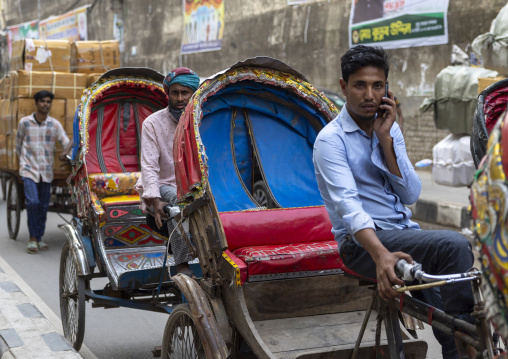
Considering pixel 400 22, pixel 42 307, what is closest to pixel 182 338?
pixel 42 307

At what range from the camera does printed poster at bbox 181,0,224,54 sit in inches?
799

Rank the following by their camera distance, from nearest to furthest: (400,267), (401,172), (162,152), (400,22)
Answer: (400,267)
(401,172)
(162,152)
(400,22)

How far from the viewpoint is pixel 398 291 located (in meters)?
2.41

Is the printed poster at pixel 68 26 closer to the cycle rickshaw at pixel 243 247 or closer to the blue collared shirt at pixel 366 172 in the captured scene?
the cycle rickshaw at pixel 243 247

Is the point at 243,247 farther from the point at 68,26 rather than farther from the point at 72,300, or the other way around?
the point at 68,26

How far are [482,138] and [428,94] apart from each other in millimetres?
10084

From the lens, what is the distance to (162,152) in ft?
15.4

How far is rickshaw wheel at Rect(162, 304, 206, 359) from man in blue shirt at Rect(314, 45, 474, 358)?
2.82ft

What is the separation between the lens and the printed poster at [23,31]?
3331cm

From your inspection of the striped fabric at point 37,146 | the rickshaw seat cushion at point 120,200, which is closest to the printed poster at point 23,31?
the striped fabric at point 37,146

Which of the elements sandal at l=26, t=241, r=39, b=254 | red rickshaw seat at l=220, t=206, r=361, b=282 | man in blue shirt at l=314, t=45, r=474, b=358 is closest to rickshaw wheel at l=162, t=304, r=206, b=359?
red rickshaw seat at l=220, t=206, r=361, b=282

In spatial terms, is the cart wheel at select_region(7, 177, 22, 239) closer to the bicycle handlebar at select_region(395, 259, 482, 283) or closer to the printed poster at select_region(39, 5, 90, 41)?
the bicycle handlebar at select_region(395, 259, 482, 283)

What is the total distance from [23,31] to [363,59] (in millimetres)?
34358

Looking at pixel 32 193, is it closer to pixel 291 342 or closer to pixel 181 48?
pixel 291 342
